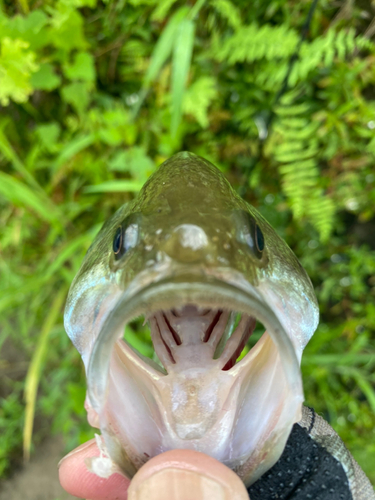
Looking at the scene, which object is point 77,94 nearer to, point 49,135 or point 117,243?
point 49,135

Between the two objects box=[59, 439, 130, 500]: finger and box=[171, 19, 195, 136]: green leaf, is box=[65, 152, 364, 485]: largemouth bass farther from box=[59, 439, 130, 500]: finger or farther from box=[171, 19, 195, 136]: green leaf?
box=[171, 19, 195, 136]: green leaf

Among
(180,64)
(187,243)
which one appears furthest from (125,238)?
(180,64)

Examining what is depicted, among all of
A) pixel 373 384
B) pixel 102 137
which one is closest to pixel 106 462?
pixel 102 137

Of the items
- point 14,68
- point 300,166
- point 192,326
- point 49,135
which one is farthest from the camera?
point 49,135

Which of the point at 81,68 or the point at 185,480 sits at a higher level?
the point at 81,68

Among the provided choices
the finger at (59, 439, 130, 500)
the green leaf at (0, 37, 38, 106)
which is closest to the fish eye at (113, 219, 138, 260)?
the finger at (59, 439, 130, 500)

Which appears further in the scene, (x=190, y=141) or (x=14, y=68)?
(x=190, y=141)

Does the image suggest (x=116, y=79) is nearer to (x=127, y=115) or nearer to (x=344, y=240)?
(x=127, y=115)
